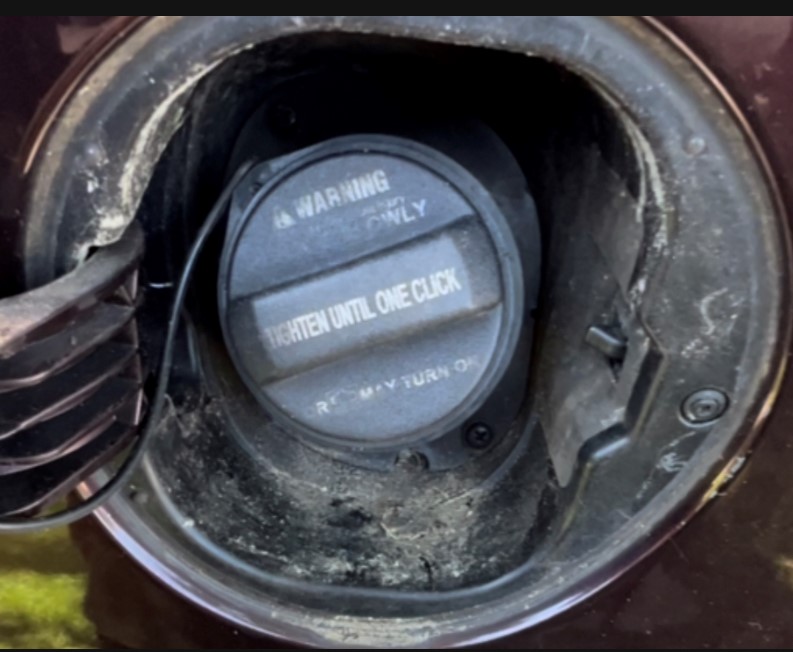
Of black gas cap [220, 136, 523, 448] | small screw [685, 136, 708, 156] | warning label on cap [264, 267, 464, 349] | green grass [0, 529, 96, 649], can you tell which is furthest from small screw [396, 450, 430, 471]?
small screw [685, 136, 708, 156]

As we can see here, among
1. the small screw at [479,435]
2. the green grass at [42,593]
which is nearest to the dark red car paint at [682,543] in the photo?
the green grass at [42,593]

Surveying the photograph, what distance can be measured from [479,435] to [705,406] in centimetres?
25

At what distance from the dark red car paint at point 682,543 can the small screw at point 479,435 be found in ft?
0.55

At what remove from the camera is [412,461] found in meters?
0.86

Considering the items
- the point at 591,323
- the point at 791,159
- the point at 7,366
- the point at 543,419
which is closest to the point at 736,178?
the point at 791,159

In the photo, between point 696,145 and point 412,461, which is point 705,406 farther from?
point 412,461

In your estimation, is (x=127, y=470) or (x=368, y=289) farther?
(x=368, y=289)

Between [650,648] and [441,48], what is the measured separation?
0.46 meters

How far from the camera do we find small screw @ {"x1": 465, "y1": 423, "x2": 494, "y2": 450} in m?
0.85

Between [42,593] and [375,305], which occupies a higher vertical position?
[375,305]

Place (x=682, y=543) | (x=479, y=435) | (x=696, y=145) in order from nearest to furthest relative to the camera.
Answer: (x=696, y=145)
(x=682, y=543)
(x=479, y=435)

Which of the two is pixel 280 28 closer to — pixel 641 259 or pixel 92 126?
pixel 92 126

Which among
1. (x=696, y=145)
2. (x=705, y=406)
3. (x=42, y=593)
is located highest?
(x=696, y=145)

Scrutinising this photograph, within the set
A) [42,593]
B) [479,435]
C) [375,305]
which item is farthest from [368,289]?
[42,593]
